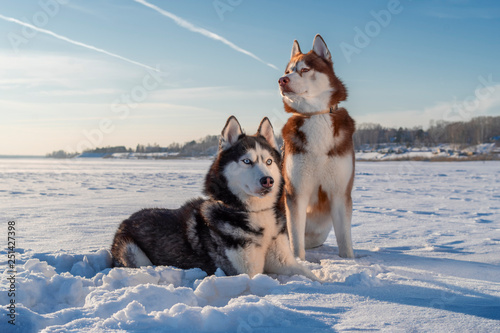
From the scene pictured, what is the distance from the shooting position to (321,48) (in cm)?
419

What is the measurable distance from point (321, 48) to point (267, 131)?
1.20m

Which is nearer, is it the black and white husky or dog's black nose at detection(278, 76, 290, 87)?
the black and white husky

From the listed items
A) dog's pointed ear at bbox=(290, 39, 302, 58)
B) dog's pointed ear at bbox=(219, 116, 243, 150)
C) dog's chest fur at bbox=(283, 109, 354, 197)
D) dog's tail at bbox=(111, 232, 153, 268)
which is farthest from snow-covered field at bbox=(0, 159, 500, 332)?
dog's pointed ear at bbox=(290, 39, 302, 58)

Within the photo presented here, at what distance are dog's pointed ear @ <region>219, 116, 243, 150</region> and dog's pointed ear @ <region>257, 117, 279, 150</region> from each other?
24 centimetres

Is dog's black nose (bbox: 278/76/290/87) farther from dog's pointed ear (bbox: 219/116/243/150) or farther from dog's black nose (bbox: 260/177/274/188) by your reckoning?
dog's black nose (bbox: 260/177/274/188)

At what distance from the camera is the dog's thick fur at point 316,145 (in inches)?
156

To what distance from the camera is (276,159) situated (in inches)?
141

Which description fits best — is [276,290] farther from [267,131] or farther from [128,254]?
[128,254]

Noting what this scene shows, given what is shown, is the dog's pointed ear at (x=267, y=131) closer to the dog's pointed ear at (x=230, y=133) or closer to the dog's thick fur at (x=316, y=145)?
the dog's pointed ear at (x=230, y=133)

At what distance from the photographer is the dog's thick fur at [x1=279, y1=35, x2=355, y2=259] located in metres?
3.96

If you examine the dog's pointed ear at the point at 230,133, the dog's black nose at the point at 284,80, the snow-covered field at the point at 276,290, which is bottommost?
the snow-covered field at the point at 276,290

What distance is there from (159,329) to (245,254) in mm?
1219

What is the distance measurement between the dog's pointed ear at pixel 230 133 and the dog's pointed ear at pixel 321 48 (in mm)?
1348

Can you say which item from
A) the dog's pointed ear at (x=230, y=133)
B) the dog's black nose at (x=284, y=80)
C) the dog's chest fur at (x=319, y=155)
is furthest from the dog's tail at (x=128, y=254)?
the dog's black nose at (x=284, y=80)
